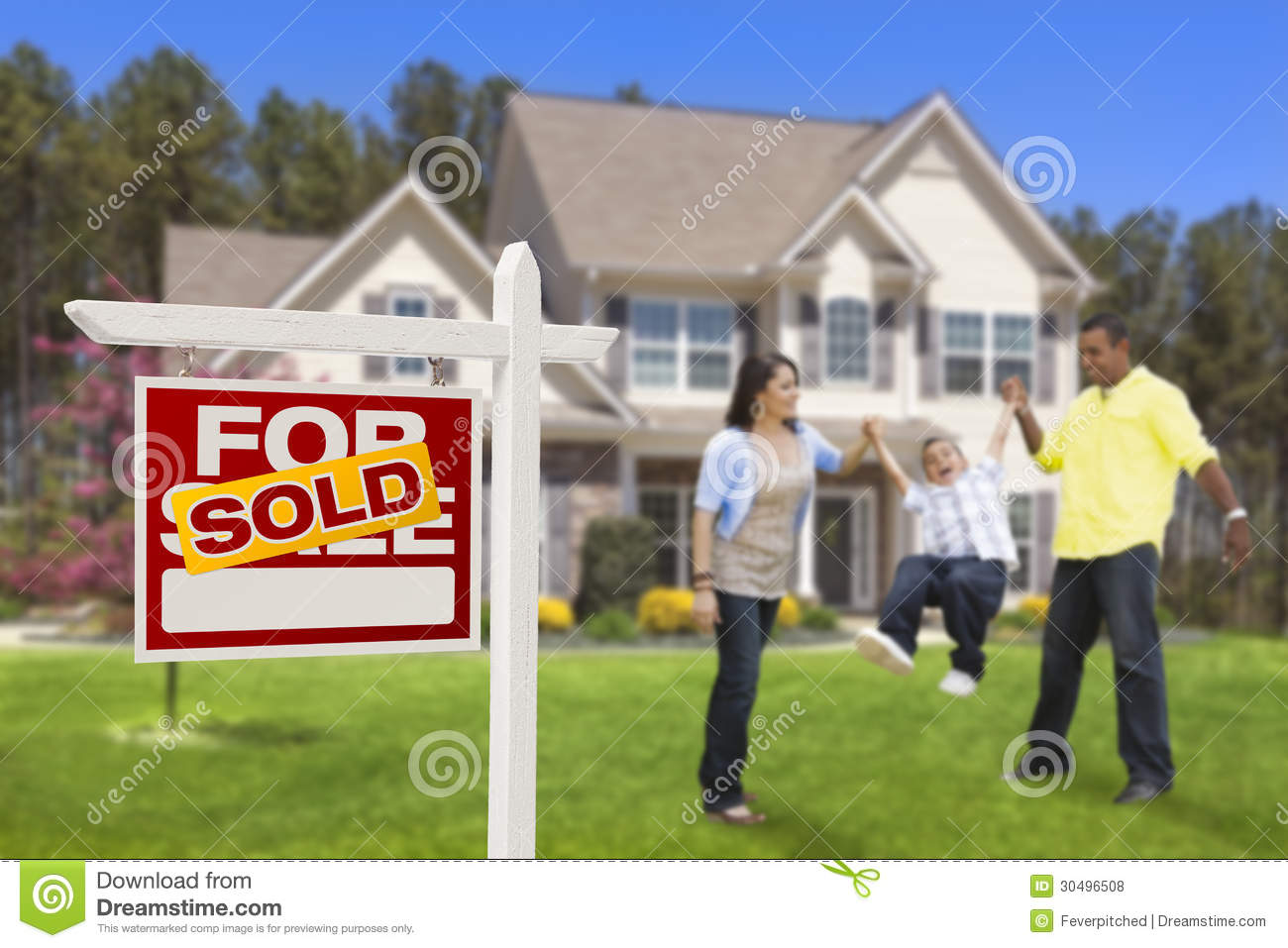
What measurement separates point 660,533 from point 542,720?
23.7ft

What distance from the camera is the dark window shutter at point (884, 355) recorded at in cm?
1506

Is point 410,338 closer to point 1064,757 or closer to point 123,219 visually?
point 1064,757

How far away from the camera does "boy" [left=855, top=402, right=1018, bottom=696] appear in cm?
506

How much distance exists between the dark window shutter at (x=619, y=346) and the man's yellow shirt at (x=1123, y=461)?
9894mm

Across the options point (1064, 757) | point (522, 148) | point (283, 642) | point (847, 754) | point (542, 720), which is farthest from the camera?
point (522, 148)

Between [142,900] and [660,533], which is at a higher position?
[660,533]

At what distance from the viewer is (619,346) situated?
1480 cm

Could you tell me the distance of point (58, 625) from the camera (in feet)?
49.3

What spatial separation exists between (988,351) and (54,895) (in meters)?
13.7

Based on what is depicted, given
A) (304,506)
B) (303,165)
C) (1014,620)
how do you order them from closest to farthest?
(304,506) < (1014,620) < (303,165)

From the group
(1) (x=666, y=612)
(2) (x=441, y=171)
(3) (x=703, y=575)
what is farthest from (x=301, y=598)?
(2) (x=441, y=171)

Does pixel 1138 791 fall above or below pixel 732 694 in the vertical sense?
below

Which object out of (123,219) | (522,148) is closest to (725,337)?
(522,148)

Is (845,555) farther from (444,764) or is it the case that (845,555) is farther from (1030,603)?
(444,764)
